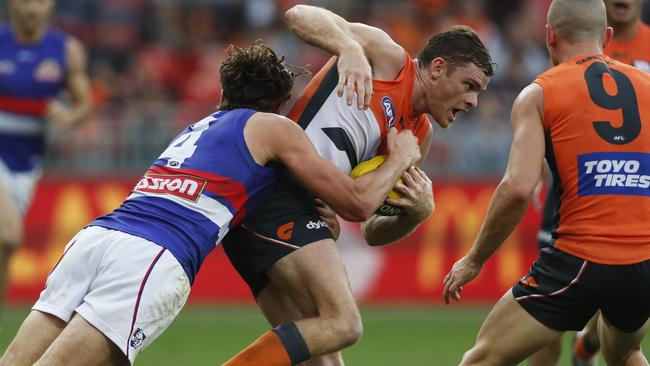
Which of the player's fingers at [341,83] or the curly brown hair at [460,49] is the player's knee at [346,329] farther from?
the curly brown hair at [460,49]

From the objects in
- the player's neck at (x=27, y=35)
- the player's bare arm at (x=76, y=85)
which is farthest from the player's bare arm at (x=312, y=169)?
the player's neck at (x=27, y=35)

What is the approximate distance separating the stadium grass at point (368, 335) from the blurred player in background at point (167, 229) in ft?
12.2

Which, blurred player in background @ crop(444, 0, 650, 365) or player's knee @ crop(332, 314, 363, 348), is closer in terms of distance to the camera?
blurred player in background @ crop(444, 0, 650, 365)

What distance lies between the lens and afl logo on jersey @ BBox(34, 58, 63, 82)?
11.1m

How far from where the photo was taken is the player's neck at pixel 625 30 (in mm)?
8195

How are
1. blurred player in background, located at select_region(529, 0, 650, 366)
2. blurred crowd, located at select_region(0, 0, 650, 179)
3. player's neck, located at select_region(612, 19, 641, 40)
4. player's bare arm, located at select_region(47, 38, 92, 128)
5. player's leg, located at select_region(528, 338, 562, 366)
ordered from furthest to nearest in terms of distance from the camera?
blurred crowd, located at select_region(0, 0, 650, 179), player's bare arm, located at select_region(47, 38, 92, 128), player's neck, located at select_region(612, 19, 641, 40), blurred player in background, located at select_region(529, 0, 650, 366), player's leg, located at select_region(528, 338, 562, 366)

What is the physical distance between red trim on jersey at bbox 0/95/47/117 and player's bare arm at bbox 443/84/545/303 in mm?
6285

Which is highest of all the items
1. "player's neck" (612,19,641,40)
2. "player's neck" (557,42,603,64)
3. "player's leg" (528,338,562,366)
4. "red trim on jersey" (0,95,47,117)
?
"player's neck" (557,42,603,64)

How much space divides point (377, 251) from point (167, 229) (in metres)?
8.22

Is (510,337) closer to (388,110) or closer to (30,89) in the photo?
(388,110)

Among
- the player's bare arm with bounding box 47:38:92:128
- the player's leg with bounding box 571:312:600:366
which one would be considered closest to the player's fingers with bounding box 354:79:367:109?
the player's leg with bounding box 571:312:600:366

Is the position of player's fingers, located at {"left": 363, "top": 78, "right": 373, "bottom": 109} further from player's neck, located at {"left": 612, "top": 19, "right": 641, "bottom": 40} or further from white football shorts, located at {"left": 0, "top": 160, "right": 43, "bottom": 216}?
white football shorts, located at {"left": 0, "top": 160, "right": 43, "bottom": 216}

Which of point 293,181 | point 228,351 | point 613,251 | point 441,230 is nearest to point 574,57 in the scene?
point 613,251

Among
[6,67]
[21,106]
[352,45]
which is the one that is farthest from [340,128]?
[6,67]
